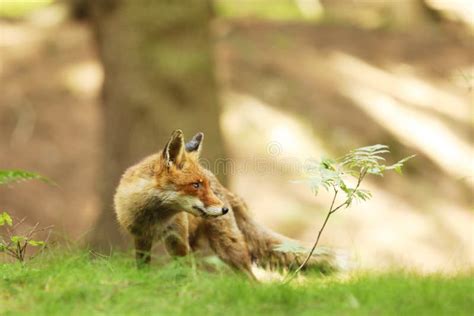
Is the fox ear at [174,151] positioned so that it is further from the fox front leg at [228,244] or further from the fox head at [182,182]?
the fox front leg at [228,244]

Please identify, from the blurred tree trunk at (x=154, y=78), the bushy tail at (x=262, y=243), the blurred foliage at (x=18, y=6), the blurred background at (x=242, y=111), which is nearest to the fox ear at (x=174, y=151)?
the bushy tail at (x=262, y=243)

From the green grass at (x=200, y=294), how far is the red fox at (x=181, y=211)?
86cm

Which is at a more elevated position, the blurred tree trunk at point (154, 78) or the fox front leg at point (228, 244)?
the blurred tree trunk at point (154, 78)

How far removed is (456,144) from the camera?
66.3 ft

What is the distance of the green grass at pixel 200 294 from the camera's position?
5160mm

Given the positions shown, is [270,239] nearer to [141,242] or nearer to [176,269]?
[141,242]

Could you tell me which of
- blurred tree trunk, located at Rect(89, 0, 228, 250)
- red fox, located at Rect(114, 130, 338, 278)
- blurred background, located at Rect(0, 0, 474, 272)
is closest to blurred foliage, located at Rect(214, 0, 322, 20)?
blurred background, located at Rect(0, 0, 474, 272)

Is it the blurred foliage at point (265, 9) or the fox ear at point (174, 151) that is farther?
the blurred foliage at point (265, 9)

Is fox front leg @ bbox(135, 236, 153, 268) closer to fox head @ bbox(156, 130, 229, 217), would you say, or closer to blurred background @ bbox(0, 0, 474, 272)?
fox head @ bbox(156, 130, 229, 217)

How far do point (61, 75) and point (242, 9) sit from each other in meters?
9.56

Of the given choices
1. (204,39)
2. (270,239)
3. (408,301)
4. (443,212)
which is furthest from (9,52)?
(408,301)

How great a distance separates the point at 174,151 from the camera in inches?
270

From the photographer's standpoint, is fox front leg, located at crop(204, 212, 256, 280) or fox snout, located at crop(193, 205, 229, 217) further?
fox front leg, located at crop(204, 212, 256, 280)

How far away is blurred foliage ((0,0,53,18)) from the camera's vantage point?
2073cm
